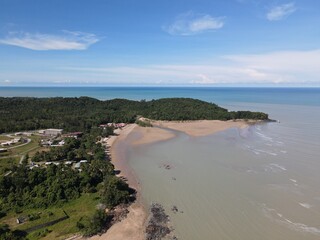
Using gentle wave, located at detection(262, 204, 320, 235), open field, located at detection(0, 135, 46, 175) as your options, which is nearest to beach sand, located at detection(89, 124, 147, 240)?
gentle wave, located at detection(262, 204, 320, 235)

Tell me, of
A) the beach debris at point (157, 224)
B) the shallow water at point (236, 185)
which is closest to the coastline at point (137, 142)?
the beach debris at point (157, 224)

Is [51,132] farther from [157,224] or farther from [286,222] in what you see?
[286,222]

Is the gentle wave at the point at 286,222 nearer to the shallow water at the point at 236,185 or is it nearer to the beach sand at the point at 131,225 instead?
the shallow water at the point at 236,185

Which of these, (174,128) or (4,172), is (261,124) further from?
(4,172)

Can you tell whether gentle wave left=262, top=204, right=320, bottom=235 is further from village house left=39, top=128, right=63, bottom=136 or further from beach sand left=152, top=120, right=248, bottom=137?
village house left=39, top=128, right=63, bottom=136

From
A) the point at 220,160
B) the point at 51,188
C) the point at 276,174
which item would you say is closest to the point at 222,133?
the point at 220,160

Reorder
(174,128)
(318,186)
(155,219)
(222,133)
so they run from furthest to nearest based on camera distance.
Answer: (174,128) → (222,133) → (318,186) → (155,219)
